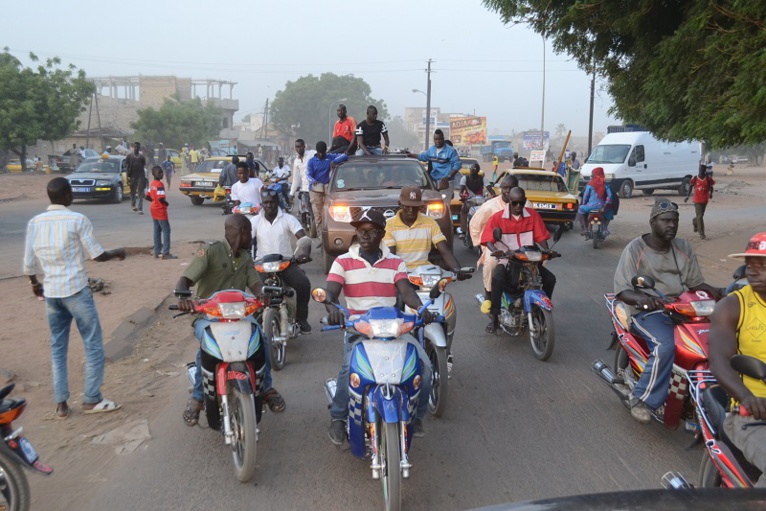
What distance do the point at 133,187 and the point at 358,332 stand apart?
2025cm

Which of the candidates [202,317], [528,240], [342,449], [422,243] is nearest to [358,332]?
[342,449]

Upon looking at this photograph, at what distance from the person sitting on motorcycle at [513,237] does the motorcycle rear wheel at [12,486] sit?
5.00 meters

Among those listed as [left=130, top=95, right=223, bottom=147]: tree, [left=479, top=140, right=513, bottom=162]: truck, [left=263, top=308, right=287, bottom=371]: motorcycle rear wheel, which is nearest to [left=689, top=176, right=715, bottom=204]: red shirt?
[left=263, top=308, right=287, bottom=371]: motorcycle rear wheel

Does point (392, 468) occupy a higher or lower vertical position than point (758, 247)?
lower

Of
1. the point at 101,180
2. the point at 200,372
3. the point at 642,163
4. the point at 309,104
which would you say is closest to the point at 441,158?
the point at 200,372

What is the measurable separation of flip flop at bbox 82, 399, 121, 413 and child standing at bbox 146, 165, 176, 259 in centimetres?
704

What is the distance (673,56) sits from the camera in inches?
402

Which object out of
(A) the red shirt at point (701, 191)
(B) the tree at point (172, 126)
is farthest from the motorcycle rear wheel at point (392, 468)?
(B) the tree at point (172, 126)

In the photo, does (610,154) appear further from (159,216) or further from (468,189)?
(159,216)

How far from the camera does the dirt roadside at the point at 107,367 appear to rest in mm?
4891

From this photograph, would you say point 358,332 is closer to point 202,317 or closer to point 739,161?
point 202,317

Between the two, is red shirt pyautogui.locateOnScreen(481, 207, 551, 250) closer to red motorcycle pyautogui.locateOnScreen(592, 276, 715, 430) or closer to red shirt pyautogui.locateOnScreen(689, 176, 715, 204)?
red motorcycle pyautogui.locateOnScreen(592, 276, 715, 430)

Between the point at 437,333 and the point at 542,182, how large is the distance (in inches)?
498

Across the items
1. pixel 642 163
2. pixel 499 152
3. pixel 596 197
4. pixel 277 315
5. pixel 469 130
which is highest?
pixel 469 130
